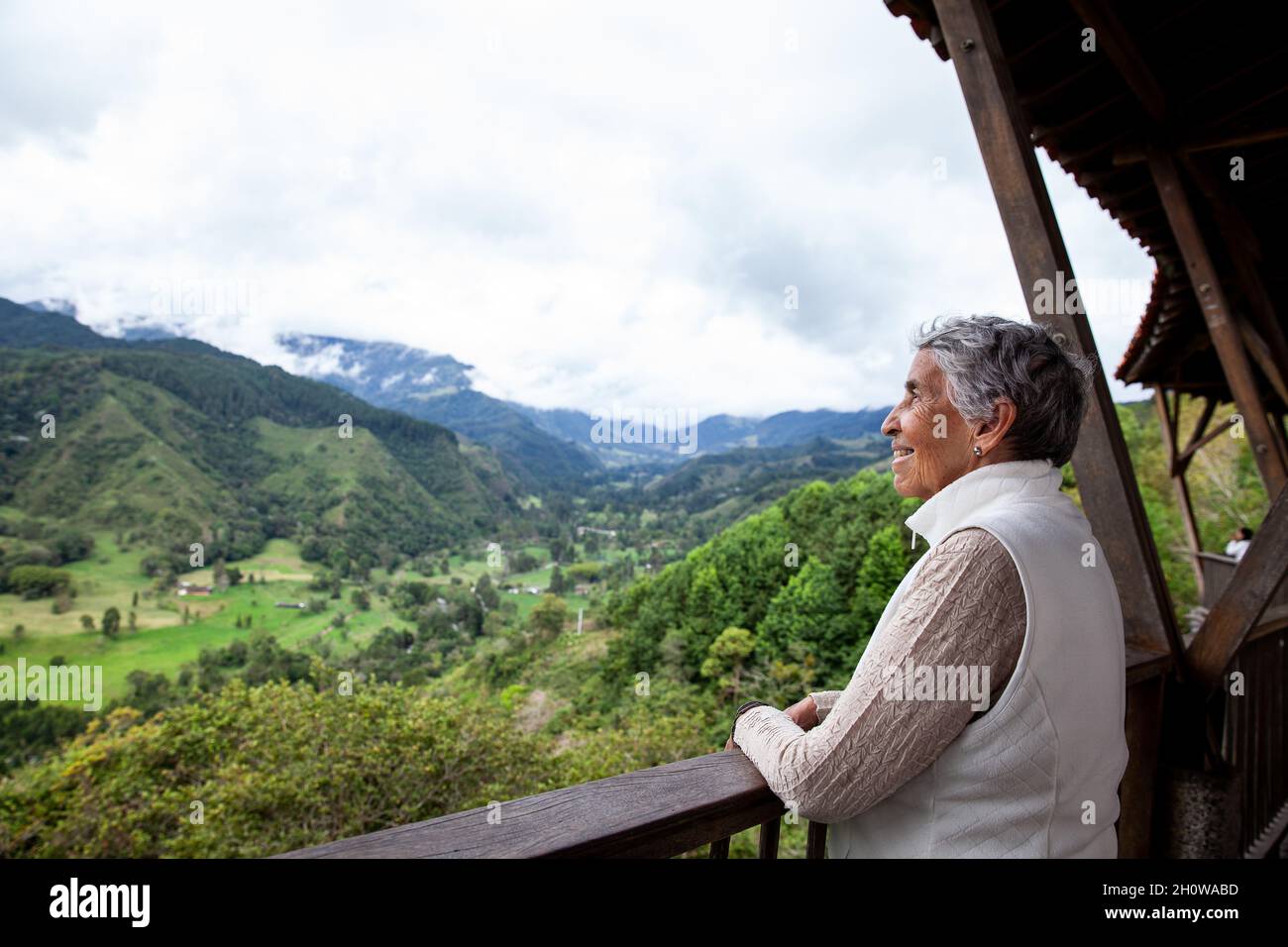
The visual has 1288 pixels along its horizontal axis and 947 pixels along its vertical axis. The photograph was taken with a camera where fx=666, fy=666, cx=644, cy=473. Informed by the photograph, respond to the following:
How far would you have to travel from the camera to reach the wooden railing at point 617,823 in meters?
0.76

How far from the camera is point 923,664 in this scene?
0.81 meters

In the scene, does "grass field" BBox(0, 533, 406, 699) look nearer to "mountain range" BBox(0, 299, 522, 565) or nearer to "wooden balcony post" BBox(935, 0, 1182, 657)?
"mountain range" BBox(0, 299, 522, 565)

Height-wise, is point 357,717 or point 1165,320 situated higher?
point 1165,320

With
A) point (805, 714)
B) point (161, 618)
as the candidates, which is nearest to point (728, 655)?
point (805, 714)

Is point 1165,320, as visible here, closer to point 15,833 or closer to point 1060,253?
point 1060,253

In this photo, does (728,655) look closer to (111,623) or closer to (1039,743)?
(1039,743)

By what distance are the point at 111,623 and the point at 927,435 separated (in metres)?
39.0

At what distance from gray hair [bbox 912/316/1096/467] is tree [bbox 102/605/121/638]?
38.8m

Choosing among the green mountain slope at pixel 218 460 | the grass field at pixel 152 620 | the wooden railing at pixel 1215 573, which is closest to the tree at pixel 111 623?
Result: the grass field at pixel 152 620

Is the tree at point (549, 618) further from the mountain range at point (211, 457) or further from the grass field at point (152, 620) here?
the mountain range at point (211, 457)

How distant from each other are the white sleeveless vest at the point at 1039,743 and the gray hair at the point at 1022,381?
0.46ft

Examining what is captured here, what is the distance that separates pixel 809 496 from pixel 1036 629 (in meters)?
26.1

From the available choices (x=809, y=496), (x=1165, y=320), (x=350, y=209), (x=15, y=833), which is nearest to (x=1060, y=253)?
(x=1165, y=320)

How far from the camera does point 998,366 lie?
3.40 ft
